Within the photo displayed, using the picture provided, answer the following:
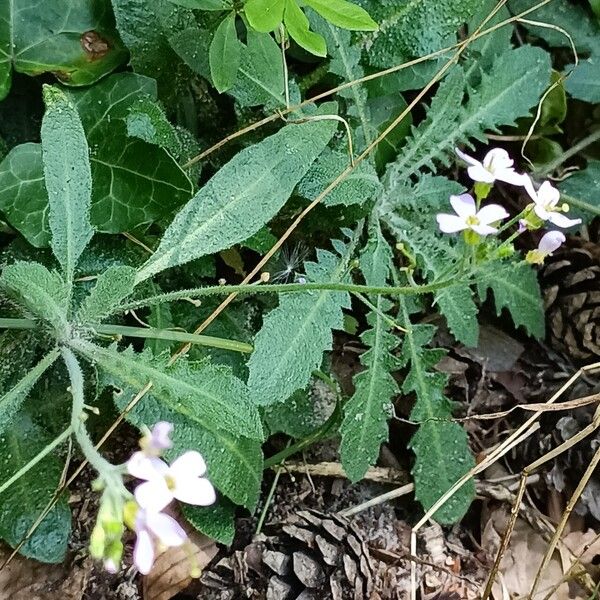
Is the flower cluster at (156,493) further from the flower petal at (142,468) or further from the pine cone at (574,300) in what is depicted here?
the pine cone at (574,300)

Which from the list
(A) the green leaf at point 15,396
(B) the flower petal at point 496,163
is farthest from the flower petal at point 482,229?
(A) the green leaf at point 15,396

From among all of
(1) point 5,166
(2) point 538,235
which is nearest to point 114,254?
(1) point 5,166

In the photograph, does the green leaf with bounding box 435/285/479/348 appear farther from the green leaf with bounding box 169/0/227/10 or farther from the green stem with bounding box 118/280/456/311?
the green leaf with bounding box 169/0/227/10

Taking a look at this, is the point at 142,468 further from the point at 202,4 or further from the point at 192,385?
the point at 202,4

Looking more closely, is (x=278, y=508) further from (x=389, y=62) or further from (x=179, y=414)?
(x=389, y=62)

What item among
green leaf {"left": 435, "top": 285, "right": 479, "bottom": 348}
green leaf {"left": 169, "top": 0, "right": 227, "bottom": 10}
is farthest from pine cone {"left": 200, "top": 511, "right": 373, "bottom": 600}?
green leaf {"left": 169, "top": 0, "right": 227, "bottom": 10}

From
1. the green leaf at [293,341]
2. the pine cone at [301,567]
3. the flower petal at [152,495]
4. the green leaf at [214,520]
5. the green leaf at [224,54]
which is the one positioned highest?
the green leaf at [224,54]

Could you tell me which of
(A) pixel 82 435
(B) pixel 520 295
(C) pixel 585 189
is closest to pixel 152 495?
(A) pixel 82 435
